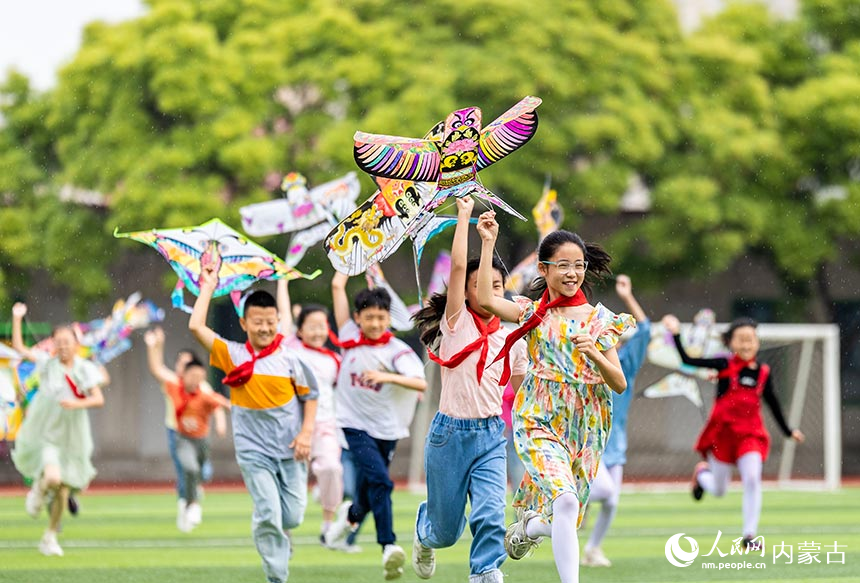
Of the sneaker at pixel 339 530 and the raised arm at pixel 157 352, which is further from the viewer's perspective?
the raised arm at pixel 157 352

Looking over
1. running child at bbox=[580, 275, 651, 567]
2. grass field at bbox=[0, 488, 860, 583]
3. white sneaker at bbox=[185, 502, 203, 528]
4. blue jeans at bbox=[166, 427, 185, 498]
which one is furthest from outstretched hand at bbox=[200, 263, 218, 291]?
blue jeans at bbox=[166, 427, 185, 498]

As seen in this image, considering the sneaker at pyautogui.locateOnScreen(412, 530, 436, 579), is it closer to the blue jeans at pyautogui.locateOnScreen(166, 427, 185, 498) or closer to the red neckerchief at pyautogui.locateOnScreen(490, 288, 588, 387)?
the red neckerchief at pyautogui.locateOnScreen(490, 288, 588, 387)

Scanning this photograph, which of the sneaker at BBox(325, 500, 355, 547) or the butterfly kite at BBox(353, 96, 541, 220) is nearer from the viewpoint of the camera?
the butterfly kite at BBox(353, 96, 541, 220)

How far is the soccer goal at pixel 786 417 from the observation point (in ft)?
78.7

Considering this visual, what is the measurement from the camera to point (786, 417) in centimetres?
2506

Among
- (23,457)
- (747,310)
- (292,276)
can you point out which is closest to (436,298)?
(292,276)

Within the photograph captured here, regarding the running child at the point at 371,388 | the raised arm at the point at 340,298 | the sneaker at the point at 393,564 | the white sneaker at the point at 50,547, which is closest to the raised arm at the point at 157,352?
the white sneaker at the point at 50,547

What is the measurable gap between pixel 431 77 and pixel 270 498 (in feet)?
48.1

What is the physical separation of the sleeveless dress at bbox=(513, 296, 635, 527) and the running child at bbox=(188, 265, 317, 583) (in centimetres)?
183

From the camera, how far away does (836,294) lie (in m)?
28.8

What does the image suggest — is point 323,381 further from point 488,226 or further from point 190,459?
point 488,226

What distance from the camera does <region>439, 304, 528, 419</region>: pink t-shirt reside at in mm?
8328

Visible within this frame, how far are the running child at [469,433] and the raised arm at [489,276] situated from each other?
9.4 inches

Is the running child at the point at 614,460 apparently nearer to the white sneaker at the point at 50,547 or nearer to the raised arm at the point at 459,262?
the raised arm at the point at 459,262
